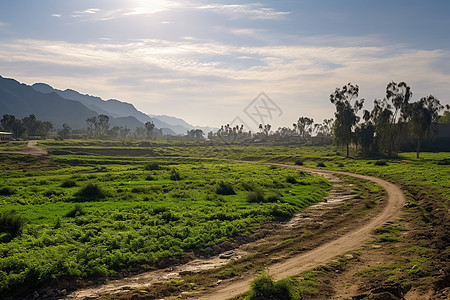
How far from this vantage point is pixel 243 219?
2605 cm

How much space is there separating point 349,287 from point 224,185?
26974 millimetres

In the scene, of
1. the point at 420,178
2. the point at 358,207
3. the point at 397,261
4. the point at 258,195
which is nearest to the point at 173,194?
the point at 258,195

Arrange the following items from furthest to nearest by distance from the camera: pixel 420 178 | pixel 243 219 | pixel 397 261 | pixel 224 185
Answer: pixel 420 178 < pixel 224 185 < pixel 243 219 < pixel 397 261

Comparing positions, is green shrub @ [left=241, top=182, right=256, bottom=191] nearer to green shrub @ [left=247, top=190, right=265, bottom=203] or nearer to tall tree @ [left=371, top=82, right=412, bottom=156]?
green shrub @ [left=247, top=190, right=265, bottom=203]

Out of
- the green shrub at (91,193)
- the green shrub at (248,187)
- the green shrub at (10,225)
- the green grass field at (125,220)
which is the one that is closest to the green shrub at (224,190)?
the green grass field at (125,220)

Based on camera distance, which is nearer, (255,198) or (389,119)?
(255,198)

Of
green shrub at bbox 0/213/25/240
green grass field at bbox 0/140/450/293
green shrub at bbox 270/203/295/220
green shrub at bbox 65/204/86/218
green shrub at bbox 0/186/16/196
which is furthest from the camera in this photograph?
green shrub at bbox 0/186/16/196

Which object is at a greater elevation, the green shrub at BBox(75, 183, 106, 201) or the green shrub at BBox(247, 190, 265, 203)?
the green shrub at BBox(247, 190, 265, 203)

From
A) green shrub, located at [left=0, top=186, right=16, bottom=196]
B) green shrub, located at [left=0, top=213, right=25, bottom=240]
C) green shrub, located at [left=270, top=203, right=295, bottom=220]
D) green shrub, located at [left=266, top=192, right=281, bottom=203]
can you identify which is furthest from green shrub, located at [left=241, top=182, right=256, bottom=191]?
green shrub, located at [left=0, top=186, right=16, bottom=196]

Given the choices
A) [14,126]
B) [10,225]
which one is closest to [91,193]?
[10,225]

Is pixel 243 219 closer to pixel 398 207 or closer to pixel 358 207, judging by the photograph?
pixel 358 207

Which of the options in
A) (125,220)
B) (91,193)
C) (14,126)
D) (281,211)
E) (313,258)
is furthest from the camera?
(14,126)

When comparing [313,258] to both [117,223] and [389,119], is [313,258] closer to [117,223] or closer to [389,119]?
[117,223]

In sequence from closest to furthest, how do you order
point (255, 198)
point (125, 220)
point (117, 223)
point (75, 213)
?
1. point (117, 223)
2. point (125, 220)
3. point (75, 213)
4. point (255, 198)
